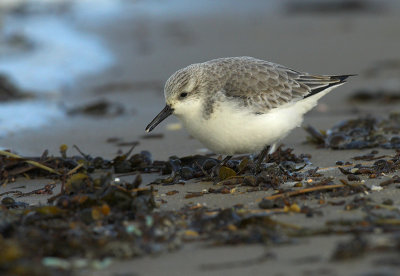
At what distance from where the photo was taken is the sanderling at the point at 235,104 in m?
4.81

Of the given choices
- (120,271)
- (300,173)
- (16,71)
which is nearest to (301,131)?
(300,173)

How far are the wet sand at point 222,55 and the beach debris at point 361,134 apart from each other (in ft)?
0.34

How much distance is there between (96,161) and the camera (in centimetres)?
539

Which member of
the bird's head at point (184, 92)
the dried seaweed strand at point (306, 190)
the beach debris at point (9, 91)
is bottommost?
the dried seaweed strand at point (306, 190)

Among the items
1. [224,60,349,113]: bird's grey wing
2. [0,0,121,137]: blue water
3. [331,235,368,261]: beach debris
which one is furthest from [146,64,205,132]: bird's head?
[0,0,121,137]: blue water

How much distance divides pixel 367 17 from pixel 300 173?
9221 mm

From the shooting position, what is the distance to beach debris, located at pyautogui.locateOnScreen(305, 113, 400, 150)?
565cm

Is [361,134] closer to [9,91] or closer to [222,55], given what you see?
[9,91]

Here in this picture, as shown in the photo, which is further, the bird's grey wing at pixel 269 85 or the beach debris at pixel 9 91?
the beach debris at pixel 9 91

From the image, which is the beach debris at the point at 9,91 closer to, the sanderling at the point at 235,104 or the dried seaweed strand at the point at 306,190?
the sanderling at the point at 235,104

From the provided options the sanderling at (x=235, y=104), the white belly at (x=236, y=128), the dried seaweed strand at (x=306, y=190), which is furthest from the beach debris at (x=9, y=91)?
the dried seaweed strand at (x=306, y=190)

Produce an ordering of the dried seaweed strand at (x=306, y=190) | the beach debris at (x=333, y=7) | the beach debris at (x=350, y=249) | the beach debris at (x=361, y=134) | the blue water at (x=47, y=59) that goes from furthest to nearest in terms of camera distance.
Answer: the beach debris at (x=333, y=7), the blue water at (x=47, y=59), the beach debris at (x=361, y=134), the dried seaweed strand at (x=306, y=190), the beach debris at (x=350, y=249)

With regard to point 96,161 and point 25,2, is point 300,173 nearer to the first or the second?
point 96,161

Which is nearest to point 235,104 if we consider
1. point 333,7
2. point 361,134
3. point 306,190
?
point 306,190
